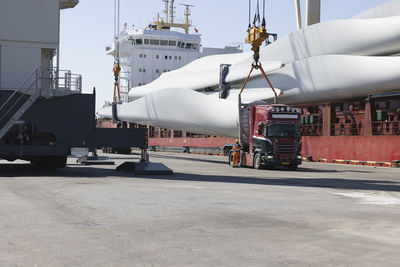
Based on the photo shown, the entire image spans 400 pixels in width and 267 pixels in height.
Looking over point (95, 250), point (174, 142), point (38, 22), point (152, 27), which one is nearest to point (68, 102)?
point (38, 22)

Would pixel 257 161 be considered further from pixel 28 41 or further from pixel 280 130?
pixel 28 41

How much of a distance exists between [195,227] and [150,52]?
2444 inches

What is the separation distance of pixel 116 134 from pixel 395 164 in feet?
56.2

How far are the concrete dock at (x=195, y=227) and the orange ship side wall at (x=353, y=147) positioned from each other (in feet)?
58.8

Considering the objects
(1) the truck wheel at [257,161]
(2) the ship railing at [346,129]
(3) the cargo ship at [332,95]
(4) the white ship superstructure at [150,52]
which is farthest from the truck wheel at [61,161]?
(4) the white ship superstructure at [150,52]

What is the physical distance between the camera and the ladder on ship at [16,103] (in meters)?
19.2

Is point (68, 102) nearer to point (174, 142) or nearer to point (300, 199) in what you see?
point (300, 199)

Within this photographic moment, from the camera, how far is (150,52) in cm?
6919

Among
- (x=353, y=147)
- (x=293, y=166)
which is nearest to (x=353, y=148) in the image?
(x=353, y=147)

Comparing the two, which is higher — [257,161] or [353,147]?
[353,147]

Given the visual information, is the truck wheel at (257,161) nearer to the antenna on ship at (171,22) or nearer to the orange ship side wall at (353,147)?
the orange ship side wall at (353,147)

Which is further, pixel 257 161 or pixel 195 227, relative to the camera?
pixel 257 161

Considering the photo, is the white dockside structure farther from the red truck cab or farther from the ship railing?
the ship railing

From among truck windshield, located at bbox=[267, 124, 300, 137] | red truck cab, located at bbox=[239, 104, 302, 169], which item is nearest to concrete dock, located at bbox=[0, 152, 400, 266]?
red truck cab, located at bbox=[239, 104, 302, 169]
